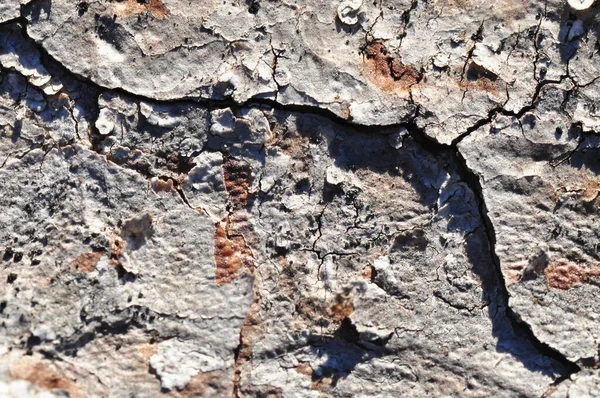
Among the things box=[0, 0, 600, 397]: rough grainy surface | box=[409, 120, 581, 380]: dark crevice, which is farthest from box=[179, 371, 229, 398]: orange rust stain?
box=[409, 120, 581, 380]: dark crevice

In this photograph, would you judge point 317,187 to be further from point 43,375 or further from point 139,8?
point 43,375

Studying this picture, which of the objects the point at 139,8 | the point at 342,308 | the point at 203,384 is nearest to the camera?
the point at 203,384

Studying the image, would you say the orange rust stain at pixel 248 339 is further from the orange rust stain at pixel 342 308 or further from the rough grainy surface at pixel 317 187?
the orange rust stain at pixel 342 308

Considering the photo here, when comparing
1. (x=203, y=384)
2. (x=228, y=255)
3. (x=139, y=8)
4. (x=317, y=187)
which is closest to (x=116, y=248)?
(x=228, y=255)

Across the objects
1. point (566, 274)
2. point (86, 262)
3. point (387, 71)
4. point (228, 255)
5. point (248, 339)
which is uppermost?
point (387, 71)

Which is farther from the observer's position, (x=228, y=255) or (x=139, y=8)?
(x=139, y=8)

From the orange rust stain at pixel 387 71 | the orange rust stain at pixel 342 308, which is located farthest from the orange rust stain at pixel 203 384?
the orange rust stain at pixel 387 71

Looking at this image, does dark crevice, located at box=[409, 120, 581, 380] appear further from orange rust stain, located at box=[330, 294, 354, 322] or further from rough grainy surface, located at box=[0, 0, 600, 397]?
orange rust stain, located at box=[330, 294, 354, 322]
